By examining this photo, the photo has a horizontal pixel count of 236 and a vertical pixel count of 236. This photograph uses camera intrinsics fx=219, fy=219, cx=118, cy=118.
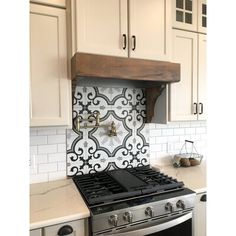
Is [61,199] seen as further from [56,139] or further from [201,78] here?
[201,78]

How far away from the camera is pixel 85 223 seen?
116 cm

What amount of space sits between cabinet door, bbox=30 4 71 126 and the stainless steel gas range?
495 mm

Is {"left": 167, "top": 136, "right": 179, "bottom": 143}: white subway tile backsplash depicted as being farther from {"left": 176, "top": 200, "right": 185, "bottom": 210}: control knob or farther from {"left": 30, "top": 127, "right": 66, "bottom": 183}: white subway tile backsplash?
{"left": 30, "top": 127, "right": 66, "bottom": 183}: white subway tile backsplash

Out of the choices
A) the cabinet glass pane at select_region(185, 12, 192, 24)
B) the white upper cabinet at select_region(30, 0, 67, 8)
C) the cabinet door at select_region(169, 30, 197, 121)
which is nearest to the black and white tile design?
the cabinet door at select_region(169, 30, 197, 121)

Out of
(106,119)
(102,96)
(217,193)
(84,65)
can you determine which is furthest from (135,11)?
(217,193)

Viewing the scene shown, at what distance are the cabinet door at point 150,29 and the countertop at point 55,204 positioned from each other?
38.8 inches

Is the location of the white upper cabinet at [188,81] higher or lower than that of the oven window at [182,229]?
higher

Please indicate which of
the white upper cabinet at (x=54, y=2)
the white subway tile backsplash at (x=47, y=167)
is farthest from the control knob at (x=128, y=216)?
→ the white upper cabinet at (x=54, y=2)

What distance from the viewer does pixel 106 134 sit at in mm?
1811

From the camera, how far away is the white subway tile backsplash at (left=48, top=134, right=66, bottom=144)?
1623 millimetres

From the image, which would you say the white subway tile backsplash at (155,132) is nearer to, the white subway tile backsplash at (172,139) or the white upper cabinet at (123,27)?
the white subway tile backsplash at (172,139)

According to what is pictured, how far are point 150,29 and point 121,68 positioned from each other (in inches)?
15.8

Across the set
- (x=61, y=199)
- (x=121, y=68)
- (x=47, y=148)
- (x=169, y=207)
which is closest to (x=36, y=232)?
(x=61, y=199)

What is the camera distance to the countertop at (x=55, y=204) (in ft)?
3.60
